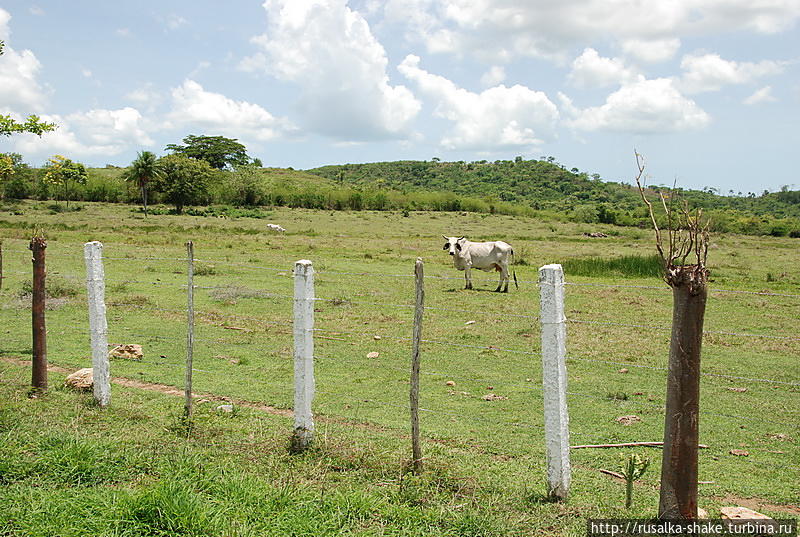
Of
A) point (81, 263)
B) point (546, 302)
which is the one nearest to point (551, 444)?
point (546, 302)

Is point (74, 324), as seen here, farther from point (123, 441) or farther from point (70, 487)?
point (70, 487)

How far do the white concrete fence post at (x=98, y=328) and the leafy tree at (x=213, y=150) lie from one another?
320ft

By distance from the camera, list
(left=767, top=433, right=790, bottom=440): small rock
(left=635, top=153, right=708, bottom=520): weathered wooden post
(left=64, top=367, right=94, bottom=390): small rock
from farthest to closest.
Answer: (left=64, top=367, right=94, bottom=390): small rock < (left=767, top=433, right=790, bottom=440): small rock < (left=635, top=153, right=708, bottom=520): weathered wooden post

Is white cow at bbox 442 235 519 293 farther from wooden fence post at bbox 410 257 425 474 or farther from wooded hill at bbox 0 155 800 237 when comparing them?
wooden fence post at bbox 410 257 425 474

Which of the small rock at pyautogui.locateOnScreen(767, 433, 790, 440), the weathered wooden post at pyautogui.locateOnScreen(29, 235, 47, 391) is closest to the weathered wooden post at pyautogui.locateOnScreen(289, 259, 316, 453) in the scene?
the weathered wooden post at pyautogui.locateOnScreen(29, 235, 47, 391)

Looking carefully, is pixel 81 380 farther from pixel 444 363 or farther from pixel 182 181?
pixel 182 181

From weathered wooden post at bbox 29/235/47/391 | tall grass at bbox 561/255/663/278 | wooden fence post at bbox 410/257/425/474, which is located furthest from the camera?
tall grass at bbox 561/255/663/278

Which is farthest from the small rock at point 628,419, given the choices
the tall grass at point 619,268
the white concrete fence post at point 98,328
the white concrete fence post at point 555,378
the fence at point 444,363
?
the tall grass at point 619,268

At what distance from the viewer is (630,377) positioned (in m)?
9.45

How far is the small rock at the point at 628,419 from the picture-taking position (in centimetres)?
718

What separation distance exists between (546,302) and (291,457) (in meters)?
2.55

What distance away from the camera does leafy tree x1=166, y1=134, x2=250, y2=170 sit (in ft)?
331

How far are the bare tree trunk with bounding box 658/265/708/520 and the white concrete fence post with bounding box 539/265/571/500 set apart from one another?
78 centimetres

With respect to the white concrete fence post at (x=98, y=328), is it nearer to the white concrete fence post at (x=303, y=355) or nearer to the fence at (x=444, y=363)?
the fence at (x=444, y=363)
